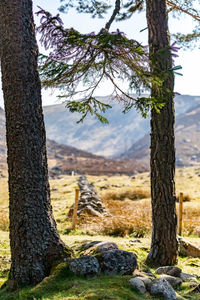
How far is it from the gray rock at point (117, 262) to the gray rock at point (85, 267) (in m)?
0.14

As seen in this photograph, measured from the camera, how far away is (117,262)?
4266 millimetres

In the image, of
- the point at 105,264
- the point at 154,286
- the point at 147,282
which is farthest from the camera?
the point at 105,264

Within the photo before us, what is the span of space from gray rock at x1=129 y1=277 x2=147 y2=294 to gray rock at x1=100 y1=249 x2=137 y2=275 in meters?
0.32

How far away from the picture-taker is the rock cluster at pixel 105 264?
407cm

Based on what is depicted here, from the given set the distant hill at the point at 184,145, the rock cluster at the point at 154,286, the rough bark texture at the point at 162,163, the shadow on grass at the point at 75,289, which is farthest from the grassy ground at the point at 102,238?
the distant hill at the point at 184,145

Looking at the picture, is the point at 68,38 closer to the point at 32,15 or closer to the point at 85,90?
the point at 32,15

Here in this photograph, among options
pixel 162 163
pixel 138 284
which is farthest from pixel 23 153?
pixel 162 163

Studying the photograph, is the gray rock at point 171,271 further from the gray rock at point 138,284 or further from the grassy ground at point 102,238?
the gray rock at point 138,284

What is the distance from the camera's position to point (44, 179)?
165 inches

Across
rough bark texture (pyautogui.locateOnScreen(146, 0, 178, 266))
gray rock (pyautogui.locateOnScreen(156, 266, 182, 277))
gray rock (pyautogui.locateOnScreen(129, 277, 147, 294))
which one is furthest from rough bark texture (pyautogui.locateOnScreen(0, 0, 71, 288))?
rough bark texture (pyautogui.locateOnScreen(146, 0, 178, 266))

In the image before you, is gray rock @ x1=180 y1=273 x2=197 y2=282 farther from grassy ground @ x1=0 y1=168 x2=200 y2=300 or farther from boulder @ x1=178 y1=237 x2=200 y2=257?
boulder @ x1=178 y1=237 x2=200 y2=257

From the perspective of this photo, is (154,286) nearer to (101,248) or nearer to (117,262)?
(117,262)

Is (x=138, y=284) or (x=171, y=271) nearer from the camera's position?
(x=138, y=284)

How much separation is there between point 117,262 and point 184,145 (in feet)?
461
